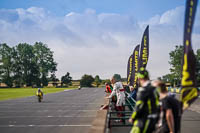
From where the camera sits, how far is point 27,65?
311 ft

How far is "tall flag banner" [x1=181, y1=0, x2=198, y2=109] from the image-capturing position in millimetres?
4031

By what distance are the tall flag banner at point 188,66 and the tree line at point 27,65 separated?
302 ft

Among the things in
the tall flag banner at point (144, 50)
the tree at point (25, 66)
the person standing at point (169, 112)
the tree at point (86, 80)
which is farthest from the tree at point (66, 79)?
the person standing at point (169, 112)

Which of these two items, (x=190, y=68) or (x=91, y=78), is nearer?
(x=190, y=68)

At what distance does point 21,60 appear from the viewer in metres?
94.4

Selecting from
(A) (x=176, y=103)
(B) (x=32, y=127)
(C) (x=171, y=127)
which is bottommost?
Result: (B) (x=32, y=127)

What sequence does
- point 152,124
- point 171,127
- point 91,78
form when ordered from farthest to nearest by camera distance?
point 91,78 < point 171,127 < point 152,124

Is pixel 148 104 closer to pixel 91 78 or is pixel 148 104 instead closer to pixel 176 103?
pixel 176 103

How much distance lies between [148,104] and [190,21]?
1.80 metres

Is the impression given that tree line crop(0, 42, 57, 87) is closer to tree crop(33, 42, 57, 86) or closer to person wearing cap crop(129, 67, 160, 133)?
tree crop(33, 42, 57, 86)

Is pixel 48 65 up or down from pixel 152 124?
up

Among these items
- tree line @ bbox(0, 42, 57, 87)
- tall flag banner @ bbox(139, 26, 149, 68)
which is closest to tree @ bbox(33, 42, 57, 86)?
tree line @ bbox(0, 42, 57, 87)

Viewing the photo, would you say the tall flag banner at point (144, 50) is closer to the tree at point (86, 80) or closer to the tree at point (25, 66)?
the tree at point (25, 66)

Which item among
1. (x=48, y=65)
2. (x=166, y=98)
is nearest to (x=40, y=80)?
(x=48, y=65)
